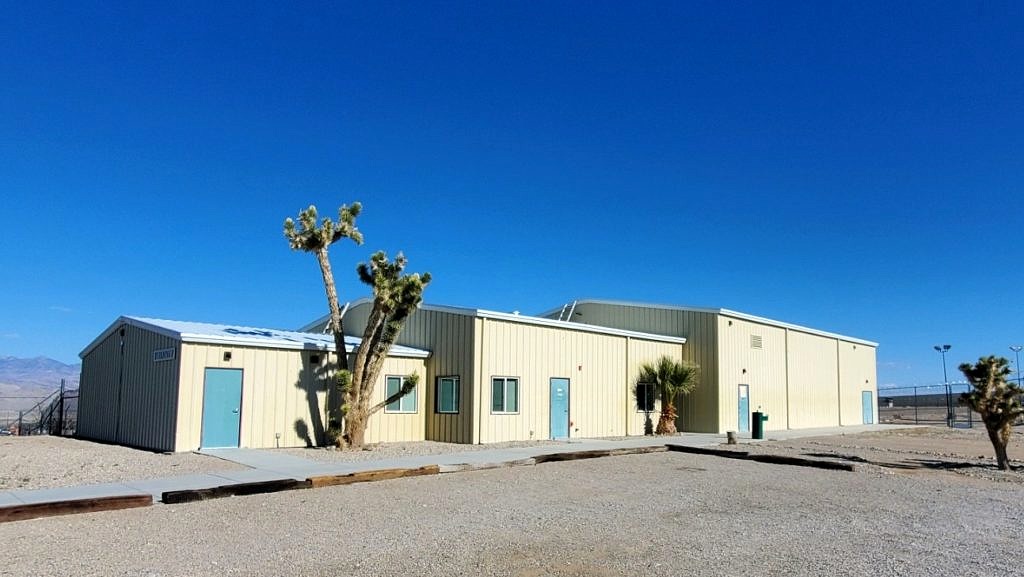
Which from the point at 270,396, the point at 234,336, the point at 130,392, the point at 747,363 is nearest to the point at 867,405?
the point at 747,363

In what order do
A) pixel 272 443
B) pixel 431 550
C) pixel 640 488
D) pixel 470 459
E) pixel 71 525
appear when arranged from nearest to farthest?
pixel 431 550, pixel 71 525, pixel 640 488, pixel 470 459, pixel 272 443

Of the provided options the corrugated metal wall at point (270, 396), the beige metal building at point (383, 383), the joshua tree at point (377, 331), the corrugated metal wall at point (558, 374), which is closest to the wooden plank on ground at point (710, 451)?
the corrugated metal wall at point (558, 374)

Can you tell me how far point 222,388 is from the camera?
58.6ft

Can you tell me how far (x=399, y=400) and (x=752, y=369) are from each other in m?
14.2

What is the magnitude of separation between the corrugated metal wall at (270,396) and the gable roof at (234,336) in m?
0.18

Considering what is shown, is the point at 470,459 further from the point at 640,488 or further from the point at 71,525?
the point at 71,525

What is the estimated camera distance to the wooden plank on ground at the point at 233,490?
1057 centimetres

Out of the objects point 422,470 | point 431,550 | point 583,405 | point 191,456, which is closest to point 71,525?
point 431,550

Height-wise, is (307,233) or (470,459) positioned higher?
(307,233)

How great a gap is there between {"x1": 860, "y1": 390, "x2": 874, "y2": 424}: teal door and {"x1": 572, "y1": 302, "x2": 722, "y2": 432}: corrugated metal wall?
1362 centimetres

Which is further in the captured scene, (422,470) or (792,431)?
(792,431)

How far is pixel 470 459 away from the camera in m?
16.1

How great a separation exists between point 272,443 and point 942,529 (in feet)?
47.4

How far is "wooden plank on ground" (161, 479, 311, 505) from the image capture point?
10570mm
